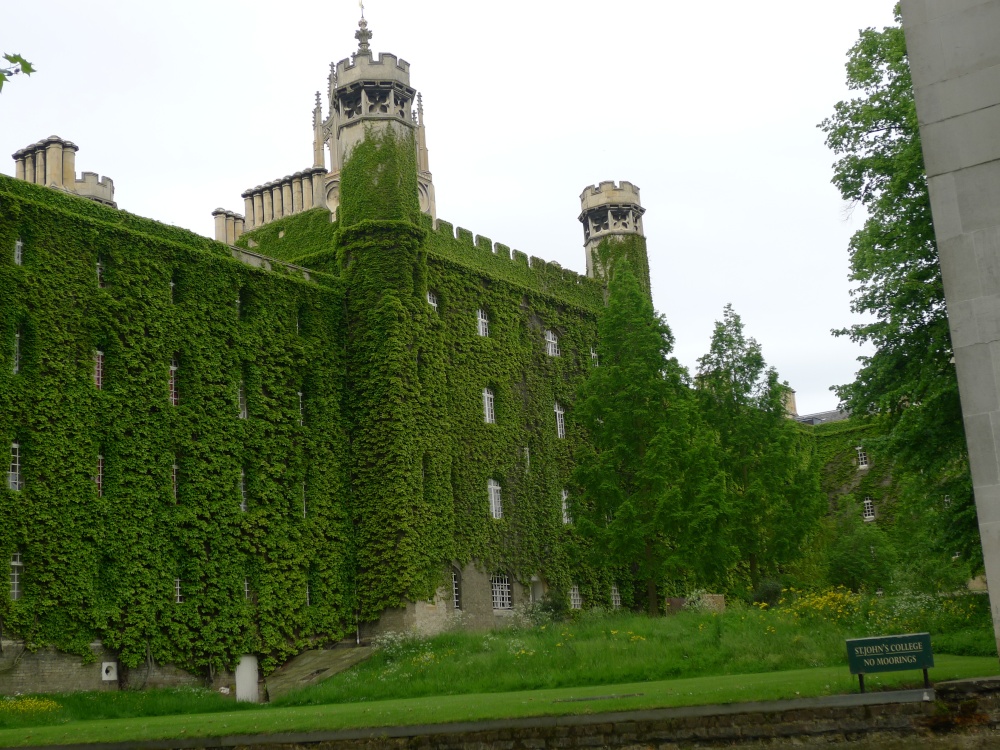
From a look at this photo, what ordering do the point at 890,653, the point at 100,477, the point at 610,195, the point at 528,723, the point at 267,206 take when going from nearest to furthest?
the point at 890,653, the point at 528,723, the point at 100,477, the point at 610,195, the point at 267,206

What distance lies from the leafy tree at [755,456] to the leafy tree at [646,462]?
4.91 ft

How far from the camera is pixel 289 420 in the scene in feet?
117

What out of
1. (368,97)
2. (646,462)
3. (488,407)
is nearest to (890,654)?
(646,462)

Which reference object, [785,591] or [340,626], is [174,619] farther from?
[785,591]

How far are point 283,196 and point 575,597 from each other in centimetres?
2212

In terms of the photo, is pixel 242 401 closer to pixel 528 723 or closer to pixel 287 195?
pixel 528 723

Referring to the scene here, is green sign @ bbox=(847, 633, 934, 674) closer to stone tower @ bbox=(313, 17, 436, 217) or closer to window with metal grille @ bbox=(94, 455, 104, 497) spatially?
window with metal grille @ bbox=(94, 455, 104, 497)

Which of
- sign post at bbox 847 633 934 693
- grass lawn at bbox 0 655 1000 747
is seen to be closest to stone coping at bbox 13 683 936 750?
grass lawn at bbox 0 655 1000 747

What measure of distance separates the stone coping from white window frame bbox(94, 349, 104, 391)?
40.6 feet

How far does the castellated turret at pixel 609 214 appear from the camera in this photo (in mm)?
50906

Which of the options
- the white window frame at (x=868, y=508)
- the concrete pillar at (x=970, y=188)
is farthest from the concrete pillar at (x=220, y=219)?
the concrete pillar at (x=970, y=188)

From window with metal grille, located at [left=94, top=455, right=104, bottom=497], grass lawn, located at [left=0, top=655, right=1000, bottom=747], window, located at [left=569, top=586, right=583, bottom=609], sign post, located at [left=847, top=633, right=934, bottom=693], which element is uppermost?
window with metal grille, located at [left=94, top=455, right=104, bottom=497]

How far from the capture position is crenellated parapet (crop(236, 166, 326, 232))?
5291 centimetres

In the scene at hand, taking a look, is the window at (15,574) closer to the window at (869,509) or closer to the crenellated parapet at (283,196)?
the crenellated parapet at (283,196)
